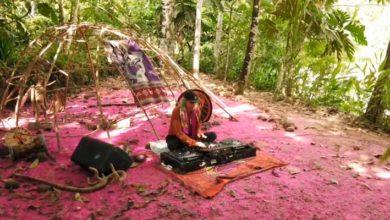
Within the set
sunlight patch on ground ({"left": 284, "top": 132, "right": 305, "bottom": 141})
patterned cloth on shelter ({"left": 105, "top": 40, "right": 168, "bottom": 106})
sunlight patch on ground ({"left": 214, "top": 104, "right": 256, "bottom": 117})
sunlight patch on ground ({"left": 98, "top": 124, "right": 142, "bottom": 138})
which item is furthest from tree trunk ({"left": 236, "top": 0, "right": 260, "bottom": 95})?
sunlight patch on ground ({"left": 98, "top": 124, "right": 142, "bottom": 138})

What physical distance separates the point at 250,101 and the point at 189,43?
4.36 metres

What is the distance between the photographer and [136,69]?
4785 millimetres

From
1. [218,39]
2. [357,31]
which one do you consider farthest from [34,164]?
[218,39]

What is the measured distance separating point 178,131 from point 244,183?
862mm

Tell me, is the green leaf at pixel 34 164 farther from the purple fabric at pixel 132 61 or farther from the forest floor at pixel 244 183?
the purple fabric at pixel 132 61

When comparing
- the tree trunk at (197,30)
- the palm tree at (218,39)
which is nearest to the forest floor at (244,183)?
the tree trunk at (197,30)

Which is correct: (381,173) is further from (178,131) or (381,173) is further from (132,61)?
(132,61)

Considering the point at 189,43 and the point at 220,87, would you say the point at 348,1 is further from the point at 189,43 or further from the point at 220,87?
the point at 220,87

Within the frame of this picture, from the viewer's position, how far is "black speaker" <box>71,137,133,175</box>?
353 centimetres

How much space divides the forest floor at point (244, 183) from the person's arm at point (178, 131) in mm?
373

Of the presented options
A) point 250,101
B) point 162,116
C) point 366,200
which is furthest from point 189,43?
point 366,200

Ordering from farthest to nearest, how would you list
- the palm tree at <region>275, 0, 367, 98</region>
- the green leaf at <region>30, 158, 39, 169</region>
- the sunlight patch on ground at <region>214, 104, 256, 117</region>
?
1. the palm tree at <region>275, 0, 367, 98</region>
2. the sunlight patch on ground at <region>214, 104, 256, 117</region>
3. the green leaf at <region>30, 158, 39, 169</region>

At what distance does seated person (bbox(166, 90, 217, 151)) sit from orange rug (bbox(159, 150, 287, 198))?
0.30m

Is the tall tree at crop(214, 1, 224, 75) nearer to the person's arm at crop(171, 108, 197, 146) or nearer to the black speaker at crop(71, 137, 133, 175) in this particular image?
the person's arm at crop(171, 108, 197, 146)
